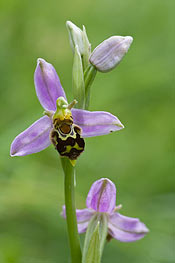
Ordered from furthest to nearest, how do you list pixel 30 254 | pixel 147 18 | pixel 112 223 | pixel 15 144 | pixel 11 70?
pixel 147 18
pixel 11 70
pixel 30 254
pixel 112 223
pixel 15 144

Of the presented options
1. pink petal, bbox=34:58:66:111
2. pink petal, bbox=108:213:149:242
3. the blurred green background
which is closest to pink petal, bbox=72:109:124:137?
pink petal, bbox=34:58:66:111

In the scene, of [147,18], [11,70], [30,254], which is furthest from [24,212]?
[147,18]

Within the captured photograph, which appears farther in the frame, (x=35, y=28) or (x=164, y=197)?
(x=35, y=28)

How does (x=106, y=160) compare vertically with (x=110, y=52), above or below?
below

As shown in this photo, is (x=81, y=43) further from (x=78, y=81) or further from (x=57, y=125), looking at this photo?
(x=57, y=125)

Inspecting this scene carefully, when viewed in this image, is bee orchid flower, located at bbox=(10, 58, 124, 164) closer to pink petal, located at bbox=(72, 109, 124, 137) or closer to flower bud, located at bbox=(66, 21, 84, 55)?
pink petal, located at bbox=(72, 109, 124, 137)

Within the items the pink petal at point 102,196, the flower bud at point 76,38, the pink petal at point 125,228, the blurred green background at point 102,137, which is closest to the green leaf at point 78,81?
the flower bud at point 76,38

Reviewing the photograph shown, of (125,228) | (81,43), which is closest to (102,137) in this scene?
(125,228)

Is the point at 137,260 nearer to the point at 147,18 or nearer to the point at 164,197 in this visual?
the point at 164,197
